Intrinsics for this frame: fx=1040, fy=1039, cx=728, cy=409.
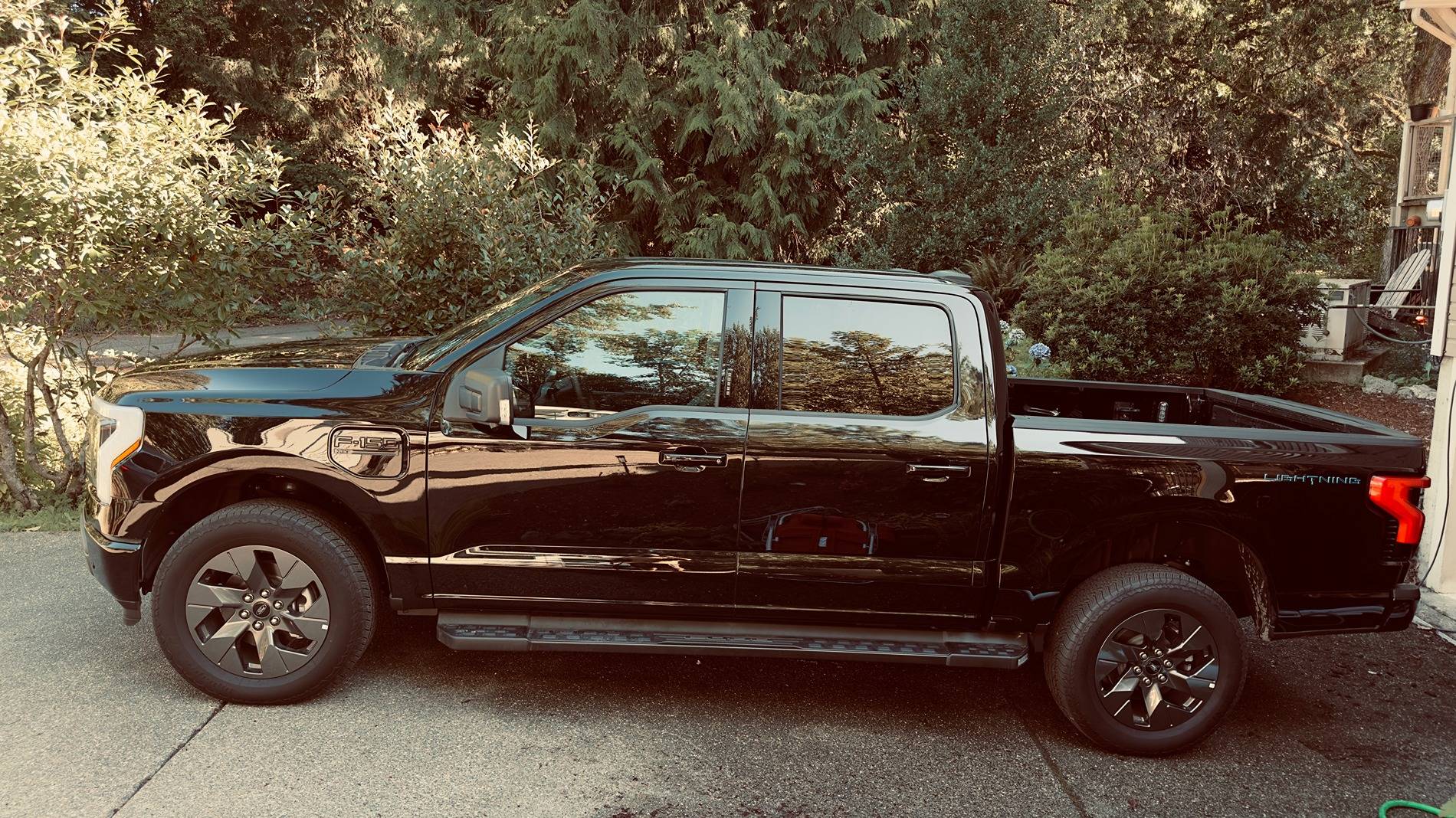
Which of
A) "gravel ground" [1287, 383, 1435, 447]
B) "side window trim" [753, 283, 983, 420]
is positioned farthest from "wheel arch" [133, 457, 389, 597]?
"gravel ground" [1287, 383, 1435, 447]

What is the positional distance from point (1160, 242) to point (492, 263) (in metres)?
6.47

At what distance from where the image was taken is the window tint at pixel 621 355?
4.05 metres

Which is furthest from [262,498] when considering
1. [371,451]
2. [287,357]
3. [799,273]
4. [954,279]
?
[954,279]

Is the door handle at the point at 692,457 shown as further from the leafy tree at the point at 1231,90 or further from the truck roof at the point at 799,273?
the leafy tree at the point at 1231,90

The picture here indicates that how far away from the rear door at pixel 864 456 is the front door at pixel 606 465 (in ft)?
0.39

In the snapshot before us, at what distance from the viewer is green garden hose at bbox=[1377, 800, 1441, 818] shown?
3648mm

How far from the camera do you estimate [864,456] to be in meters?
3.93

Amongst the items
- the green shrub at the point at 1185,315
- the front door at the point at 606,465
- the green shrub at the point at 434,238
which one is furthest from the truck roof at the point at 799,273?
the green shrub at the point at 1185,315

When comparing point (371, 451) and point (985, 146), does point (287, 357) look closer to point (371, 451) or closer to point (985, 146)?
point (371, 451)

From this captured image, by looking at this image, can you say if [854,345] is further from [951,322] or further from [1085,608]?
[1085,608]

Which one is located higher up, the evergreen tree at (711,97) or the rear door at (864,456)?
the evergreen tree at (711,97)

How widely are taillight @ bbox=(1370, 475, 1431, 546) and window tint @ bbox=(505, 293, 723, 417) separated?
100 inches

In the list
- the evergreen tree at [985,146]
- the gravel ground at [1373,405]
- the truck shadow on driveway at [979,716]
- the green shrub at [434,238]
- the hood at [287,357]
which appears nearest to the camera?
the truck shadow on driveway at [979,716]

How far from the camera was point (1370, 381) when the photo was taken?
11.1m
